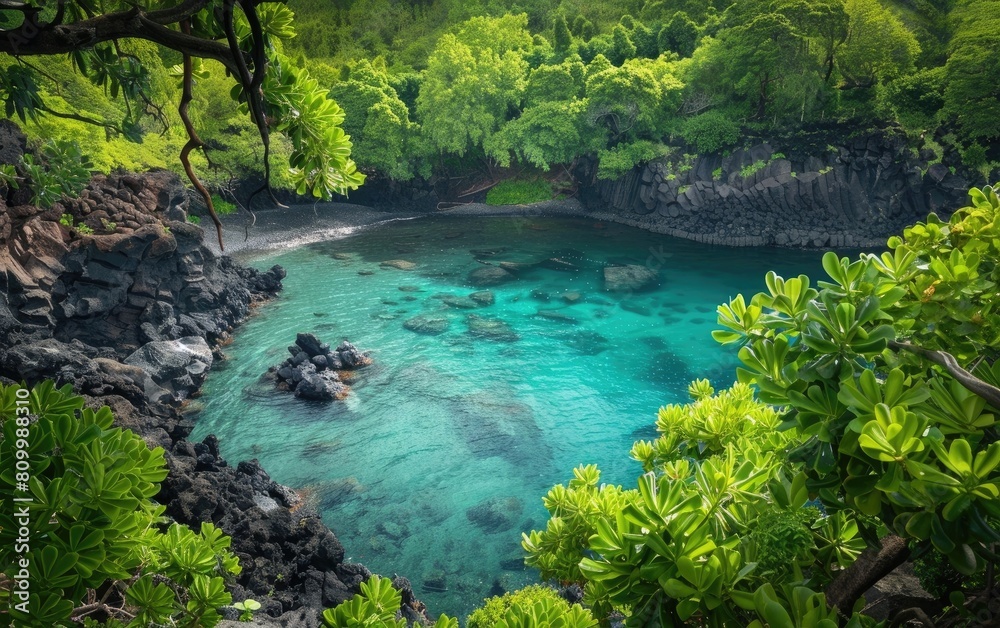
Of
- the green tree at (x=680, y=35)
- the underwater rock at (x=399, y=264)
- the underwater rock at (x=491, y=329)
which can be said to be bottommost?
the underwater rock at (x=491, y=329)

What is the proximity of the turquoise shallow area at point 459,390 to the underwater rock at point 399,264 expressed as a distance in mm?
422

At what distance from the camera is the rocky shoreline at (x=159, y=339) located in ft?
31.2

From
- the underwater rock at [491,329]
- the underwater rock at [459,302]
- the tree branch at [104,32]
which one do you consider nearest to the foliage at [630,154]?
the underwater rock at [459,302]

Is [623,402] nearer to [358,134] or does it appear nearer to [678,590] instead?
[678,590]

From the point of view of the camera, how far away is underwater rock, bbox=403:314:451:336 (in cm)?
2084

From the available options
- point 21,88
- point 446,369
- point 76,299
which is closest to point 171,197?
point 76,299

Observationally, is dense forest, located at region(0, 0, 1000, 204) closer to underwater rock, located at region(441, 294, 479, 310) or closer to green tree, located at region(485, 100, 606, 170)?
green tree, located at region(485, 100, 606, 170)

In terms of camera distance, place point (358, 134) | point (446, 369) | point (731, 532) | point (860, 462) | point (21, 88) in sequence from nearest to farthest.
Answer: point (860, 462)
point (731, 532)
point (21, 88)
point (446, 369)
point (358, 134)

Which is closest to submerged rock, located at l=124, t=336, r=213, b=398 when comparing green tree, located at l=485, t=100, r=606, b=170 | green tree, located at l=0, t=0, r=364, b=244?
green tree, located at l=0, t=0, r=364, b=244

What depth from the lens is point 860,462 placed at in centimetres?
201

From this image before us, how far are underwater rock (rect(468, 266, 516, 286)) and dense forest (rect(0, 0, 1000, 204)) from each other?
31.6ft

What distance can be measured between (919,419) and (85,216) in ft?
64.5

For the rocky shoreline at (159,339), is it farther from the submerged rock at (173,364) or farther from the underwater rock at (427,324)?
the underwater rock at (427,324)

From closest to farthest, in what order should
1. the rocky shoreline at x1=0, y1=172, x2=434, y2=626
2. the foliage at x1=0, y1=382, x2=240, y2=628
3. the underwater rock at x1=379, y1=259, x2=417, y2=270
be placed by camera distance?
the foliage at x1=0, y1=382, x2=240, y2=628 → the rocky shoreline at x1=0, y1=172, x2=434, y2=626 → the underwater rock at x1=379, y1=259, x2=417, y2=270
